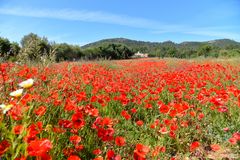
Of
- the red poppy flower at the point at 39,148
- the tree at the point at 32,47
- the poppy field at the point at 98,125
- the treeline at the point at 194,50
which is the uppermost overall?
the tree at the point at 32,47

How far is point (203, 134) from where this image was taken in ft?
13.3

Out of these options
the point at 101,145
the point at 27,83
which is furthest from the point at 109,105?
the point at 27,83

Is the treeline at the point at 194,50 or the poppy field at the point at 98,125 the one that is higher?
the poppy field at the point at 98,125

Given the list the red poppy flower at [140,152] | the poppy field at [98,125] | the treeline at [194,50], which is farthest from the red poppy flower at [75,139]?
the treeline at [194,50]

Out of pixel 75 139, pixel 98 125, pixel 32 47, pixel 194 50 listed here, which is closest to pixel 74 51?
pixel 32 47

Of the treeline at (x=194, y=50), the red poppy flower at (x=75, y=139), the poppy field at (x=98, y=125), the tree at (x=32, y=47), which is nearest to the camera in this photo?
the poppy field at (x=98, y=125)

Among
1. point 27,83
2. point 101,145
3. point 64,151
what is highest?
point 27,83

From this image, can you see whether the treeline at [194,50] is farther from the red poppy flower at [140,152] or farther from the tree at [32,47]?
the red poppy flower at [140,152]

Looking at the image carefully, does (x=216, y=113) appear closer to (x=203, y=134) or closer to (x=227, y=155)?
(x=203, y=134)

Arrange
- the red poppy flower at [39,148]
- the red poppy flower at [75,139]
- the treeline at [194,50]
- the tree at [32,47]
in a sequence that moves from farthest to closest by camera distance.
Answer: the treeline at [194,50]
the tree at [32,47]
the red poppy flower at [75,139]
the red poppy flower at [39,148]

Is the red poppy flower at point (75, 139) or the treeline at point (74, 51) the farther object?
the treeline at point (74, 51)

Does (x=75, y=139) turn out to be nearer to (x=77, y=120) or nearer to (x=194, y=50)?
(x=77, y=120)

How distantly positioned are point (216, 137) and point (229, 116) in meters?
0.85

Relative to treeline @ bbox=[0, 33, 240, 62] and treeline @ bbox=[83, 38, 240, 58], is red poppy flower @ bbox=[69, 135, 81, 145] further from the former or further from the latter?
treeline @ bbox=[83, 38, 240, 58]
